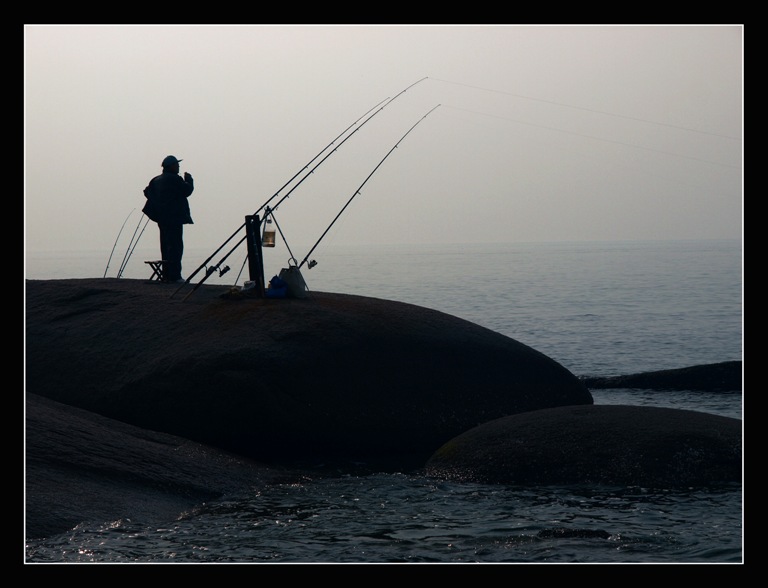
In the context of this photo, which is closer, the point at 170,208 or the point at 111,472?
the point at 111,472

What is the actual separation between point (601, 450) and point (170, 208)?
6746 millimetres

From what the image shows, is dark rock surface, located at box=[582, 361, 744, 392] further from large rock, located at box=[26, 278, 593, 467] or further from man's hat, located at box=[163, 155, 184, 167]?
man's hat, located at box=[163, 155, 184, 167]

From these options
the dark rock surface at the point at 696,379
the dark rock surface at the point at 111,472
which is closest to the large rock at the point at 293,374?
the dark rock surface at the point at 111,472

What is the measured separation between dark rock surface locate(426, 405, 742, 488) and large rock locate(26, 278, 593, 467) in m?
0.90

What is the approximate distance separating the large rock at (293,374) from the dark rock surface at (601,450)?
90 centimetres

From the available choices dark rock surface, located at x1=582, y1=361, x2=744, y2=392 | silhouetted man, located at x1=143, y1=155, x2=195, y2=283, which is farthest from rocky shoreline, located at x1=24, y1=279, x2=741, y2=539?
dark rock surface, located at x1=582, y1=361, x2=744, y2=392

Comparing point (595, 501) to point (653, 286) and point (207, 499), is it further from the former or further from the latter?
point (653, 286)

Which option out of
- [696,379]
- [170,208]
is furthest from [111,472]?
[696,379]

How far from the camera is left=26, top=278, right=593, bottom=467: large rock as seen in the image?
9.59 meters

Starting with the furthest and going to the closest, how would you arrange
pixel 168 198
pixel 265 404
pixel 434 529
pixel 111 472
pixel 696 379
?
pixel 696 379 → pixel 168 198 → pixel 265 404 → pixel 111 472 → pixel 434 529

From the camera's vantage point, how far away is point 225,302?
36.9 ft

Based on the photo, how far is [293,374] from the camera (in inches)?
387

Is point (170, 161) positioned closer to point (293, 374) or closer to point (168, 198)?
point (168, 198)

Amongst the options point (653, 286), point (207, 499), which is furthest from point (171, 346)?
point (653, 286)
